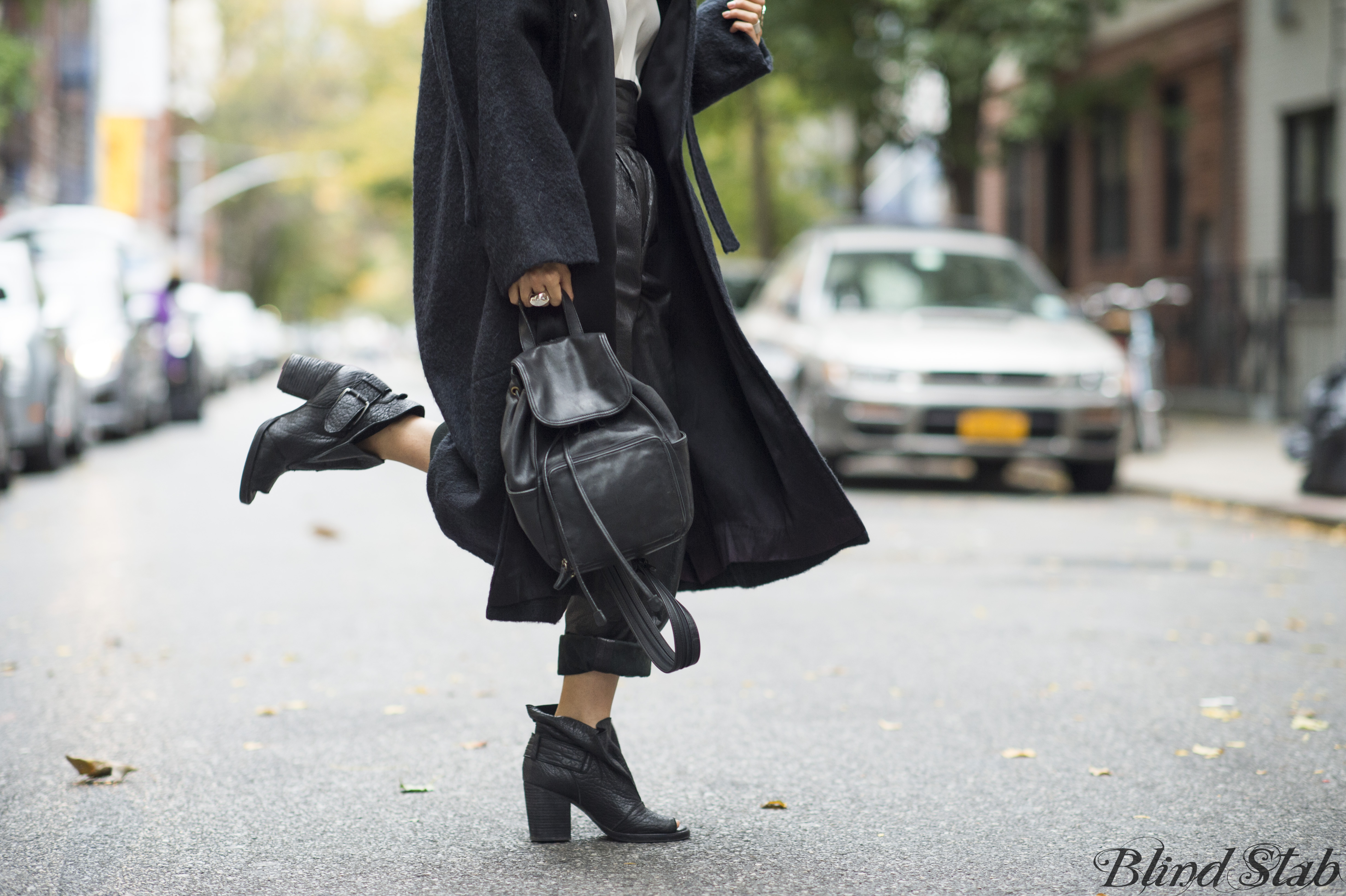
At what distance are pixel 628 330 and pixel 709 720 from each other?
1.59 m

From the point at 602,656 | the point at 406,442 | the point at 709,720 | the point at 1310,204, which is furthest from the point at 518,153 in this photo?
the point at 1310,204

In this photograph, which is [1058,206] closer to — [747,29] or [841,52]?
[841,52]

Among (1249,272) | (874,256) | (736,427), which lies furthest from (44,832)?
(1249,272)

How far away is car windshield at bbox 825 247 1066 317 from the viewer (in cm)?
1195

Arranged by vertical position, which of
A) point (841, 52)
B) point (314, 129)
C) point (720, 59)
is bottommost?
point (720, 59)

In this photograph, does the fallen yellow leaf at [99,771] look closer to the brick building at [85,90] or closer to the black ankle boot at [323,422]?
the black ankle boot at [323,422]

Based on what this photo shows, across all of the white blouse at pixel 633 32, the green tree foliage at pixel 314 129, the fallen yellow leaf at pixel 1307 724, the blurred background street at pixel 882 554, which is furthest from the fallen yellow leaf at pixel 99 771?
the green tree foliage at pixel 314 129

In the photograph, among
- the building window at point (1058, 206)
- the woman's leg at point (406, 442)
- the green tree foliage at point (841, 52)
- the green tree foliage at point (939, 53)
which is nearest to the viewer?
the woman's leg at point (406, 442)

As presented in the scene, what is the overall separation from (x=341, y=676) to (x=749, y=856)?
2.17 m

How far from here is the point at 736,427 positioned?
11.1 feet

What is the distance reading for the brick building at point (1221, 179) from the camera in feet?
58.5

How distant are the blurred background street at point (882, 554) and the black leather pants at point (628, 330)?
391 millimetres

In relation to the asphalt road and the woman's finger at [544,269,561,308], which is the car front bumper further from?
the woman's finger at [544,269,561,308]

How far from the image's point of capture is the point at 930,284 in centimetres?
1211
